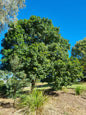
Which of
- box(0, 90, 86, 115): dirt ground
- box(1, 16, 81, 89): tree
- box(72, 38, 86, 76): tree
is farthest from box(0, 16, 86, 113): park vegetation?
box(72, 38, 86, 76): tree

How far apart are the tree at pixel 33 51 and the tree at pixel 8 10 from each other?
2.22 ft

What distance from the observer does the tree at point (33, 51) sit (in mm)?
6156

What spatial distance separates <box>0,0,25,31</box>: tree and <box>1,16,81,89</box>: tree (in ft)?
2.22

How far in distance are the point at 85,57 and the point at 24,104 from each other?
17599mm

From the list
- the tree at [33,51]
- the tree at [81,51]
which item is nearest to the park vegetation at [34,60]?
the tree at [33,51]

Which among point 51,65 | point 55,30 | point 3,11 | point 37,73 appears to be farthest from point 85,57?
point 3,11

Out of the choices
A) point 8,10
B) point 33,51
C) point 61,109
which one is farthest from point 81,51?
point 61,109

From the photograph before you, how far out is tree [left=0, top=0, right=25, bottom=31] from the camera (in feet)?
23.5

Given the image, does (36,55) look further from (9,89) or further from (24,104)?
(24,104)

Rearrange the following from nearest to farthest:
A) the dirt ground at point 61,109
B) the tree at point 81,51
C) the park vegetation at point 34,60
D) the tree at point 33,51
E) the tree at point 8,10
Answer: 1. the dirt ground at point 61,109
2. the park vegetation at point 34,60
3. the tree at point 33,51
4. the tree at point 8,10
5. the tree at point 81,51

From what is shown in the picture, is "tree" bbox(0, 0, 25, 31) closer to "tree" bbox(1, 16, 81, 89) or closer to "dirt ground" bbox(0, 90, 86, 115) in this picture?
"tree" bbox(1, 16, 81, 89)

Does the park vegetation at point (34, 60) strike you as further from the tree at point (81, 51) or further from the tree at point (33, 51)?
the tree at point (81, 51)

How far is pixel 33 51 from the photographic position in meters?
6.38

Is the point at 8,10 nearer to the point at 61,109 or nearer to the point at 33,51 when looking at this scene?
the point at 33,51
